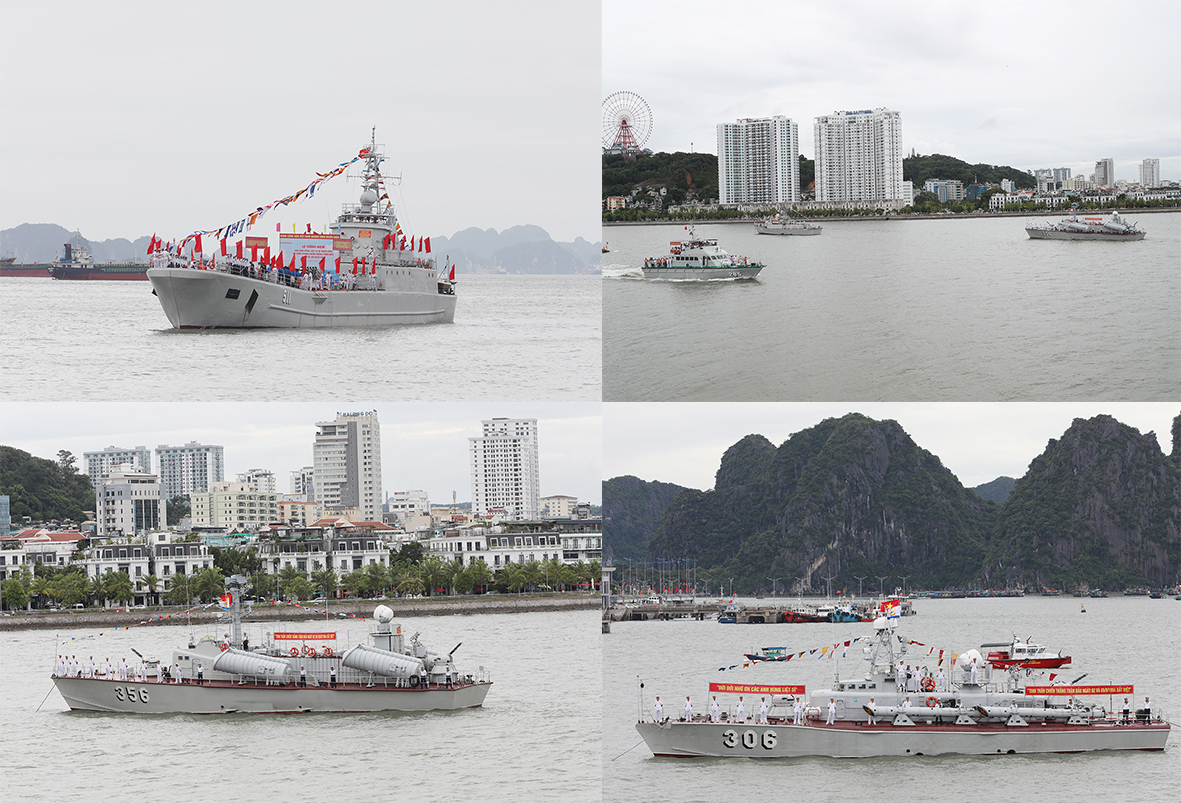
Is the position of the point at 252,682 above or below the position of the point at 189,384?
below

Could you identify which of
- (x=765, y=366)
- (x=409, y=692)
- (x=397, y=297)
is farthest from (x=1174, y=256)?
(x=409, y=692)

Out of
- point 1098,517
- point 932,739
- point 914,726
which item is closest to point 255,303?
point 914,726

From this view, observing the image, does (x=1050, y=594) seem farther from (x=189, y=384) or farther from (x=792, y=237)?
(x=189, y=384)

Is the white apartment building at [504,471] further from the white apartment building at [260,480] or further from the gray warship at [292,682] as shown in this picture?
the gray warship at [292,682]

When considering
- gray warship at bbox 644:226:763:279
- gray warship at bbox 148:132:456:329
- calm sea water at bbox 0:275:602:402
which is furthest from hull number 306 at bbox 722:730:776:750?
gray warship at bbox 148:132:456:329

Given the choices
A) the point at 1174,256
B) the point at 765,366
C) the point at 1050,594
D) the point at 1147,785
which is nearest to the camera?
the point at 1147,785

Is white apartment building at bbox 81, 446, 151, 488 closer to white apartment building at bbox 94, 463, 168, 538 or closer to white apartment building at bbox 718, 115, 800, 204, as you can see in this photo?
white apartment building at bbox 94, 463, 168, 538
